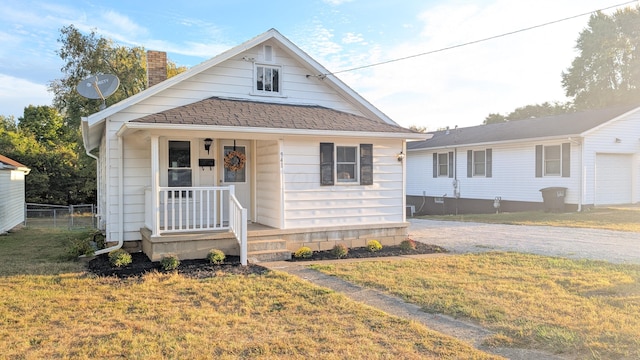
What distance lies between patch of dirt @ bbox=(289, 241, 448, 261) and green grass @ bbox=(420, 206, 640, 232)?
681cm

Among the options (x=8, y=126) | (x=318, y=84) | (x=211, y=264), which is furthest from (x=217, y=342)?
(x=8, y=126)

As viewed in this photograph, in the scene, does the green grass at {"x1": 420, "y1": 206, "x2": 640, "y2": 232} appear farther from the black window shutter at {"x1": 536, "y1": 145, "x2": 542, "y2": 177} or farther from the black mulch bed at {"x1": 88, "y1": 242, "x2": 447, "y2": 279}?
the black mulch bed at {"x1": 88, "y1": 242, "x2": 447, "y2": 279}

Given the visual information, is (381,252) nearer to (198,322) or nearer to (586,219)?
(198,322)

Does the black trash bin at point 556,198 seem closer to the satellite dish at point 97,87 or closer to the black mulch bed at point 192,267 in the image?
the black mulch bed at point 192,267

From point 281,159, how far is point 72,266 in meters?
4.46

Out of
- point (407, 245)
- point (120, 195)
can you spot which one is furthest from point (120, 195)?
point (407, 245)

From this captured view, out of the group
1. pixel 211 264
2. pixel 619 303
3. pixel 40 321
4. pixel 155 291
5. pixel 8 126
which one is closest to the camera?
pixel 40 321

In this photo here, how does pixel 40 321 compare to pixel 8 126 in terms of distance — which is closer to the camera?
pixel 40 321

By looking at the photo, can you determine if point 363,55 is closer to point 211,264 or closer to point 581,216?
point 211,264

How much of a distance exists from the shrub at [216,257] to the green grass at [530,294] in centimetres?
198

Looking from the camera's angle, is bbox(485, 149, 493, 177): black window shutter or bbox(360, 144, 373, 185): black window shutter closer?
bbox(360, 144, 373, 185): black window shutter

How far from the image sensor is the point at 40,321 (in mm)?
5000

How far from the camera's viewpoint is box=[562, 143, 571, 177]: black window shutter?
17.7 meters

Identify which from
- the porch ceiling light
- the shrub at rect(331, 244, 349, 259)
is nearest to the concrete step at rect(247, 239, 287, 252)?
the shrub at rect(331, 244, 349, 259)
